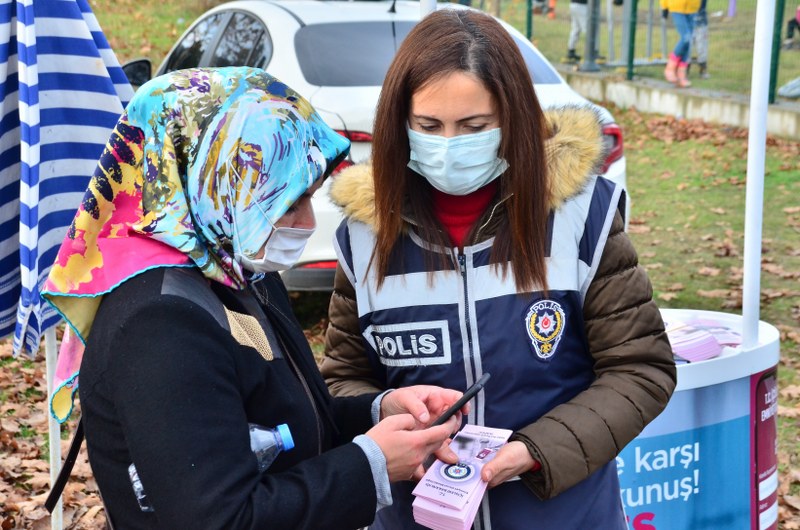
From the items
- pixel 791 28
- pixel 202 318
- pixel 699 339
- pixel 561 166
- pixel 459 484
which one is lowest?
pixel 699 339

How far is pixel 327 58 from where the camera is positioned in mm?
5961

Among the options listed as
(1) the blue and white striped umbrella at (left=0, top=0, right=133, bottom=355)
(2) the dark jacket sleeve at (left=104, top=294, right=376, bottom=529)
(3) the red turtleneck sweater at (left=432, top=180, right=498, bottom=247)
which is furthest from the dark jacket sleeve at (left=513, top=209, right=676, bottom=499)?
(1) the blue and white striped umbrella at (left=0, top=0, right=133, bottom=355)

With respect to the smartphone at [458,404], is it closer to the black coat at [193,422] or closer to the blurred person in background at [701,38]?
the black coat at [193,422]

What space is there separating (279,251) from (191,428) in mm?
426

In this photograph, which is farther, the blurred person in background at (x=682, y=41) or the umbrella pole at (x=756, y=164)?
the blurred person in background at (x=682, y=41)

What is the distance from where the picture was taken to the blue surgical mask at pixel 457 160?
2145 mm

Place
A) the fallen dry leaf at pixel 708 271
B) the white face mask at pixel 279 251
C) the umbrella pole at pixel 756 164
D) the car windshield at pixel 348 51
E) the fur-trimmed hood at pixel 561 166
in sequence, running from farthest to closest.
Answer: the fallen dry leaf at pixel 708 271 → the car windshield at pixel 348 51 → the umbrella pole at pixel 756 164 → the fur-trimmed hood at pixel 561 166 → the white face mask at pixel 279 251

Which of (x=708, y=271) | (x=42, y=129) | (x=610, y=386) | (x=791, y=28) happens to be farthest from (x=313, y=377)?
(x=791, y=28)

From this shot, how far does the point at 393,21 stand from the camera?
21.2 ft

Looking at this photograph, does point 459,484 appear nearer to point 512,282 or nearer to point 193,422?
point 512,282

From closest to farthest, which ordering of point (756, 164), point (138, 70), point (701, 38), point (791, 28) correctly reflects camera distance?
point (756, 164) → point (138, 70) → point (791, 28) → point (701, 38)

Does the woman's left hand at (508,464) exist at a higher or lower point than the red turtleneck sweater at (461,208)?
lower

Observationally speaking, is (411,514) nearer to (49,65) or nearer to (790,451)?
(49,65)

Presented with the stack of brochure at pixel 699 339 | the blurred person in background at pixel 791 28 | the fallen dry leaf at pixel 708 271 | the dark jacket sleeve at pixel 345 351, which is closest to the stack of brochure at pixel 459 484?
the dark jacket sleeve at pixel 345 351
